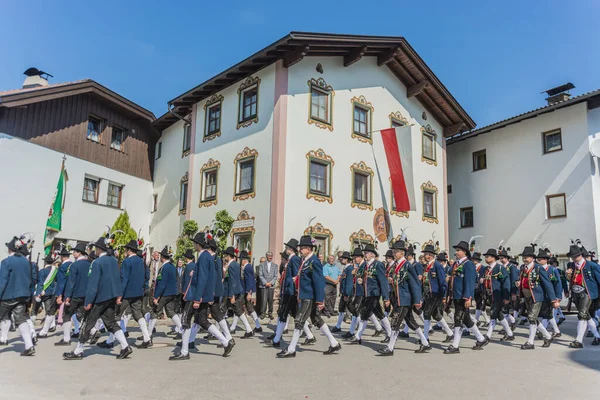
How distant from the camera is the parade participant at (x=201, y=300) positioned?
8.55 metres

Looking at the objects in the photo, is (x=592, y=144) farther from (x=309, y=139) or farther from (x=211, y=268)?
(x=211, y=268)

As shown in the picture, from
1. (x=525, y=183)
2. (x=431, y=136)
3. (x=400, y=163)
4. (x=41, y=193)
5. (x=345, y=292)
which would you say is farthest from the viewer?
(x=431, y=136)

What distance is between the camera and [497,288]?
1208 cm

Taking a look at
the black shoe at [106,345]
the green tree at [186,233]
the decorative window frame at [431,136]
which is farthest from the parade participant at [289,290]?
the decorative window frame at [431,136]

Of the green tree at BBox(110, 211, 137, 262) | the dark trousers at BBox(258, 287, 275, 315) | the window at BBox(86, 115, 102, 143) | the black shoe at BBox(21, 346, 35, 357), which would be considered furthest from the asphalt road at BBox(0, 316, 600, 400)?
the window at BBox(86, 115, 102, 143)

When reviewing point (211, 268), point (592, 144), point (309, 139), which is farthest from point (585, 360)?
point (592, 144)

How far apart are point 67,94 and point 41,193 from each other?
439 centimetres

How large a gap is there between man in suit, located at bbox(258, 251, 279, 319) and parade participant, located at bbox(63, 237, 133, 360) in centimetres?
699

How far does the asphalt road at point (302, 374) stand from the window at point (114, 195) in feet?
47.6

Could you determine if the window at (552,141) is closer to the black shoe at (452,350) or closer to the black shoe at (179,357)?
the black shoe at (452,350)

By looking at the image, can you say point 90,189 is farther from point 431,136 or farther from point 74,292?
point 431,136

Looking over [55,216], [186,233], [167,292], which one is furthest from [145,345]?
[55,216]

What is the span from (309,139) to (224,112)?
4655mm

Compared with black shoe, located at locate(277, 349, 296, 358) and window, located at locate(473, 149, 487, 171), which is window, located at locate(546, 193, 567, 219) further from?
black shoe, located at locate(277, 349, 296, 358)
